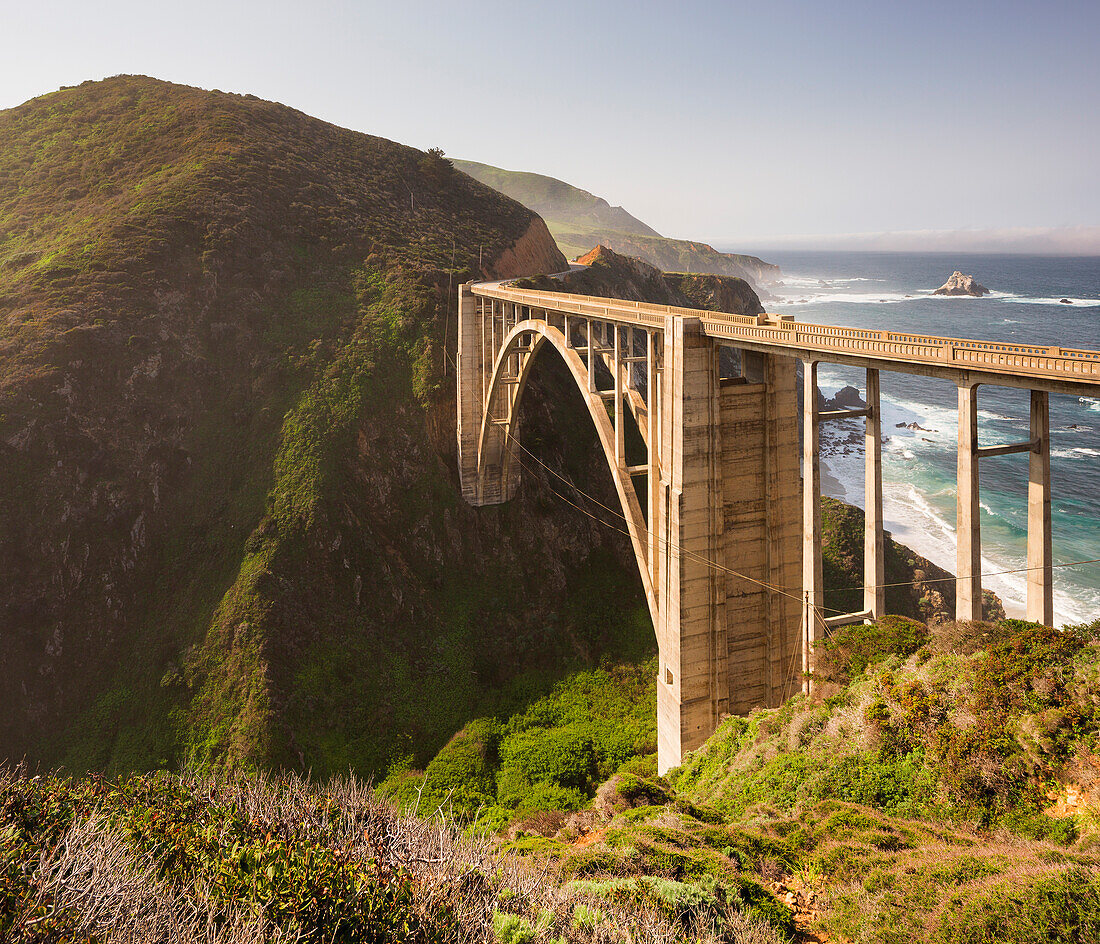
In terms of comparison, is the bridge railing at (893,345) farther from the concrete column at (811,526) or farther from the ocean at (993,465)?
the ocean at (993,465)

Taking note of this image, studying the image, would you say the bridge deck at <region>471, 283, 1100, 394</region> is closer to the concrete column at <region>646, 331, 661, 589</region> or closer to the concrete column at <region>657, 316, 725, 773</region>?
the concrete column at <region>646, 331, 661, 589</region>

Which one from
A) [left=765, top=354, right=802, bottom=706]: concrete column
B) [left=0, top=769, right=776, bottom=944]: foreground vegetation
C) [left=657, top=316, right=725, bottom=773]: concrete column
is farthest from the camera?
[left=765, top=354, right=802, bottom=706]: concrete column

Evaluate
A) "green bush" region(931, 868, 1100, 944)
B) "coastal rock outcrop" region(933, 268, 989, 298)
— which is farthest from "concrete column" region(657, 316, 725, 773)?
"coastal rock outcrop" region(933, 268, 989, 298)

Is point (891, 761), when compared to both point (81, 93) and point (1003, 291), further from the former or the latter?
point (1003, 291)

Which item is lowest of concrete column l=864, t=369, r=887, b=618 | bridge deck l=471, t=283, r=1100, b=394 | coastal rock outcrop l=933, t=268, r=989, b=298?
concrete column l=864, t=369, r=887, b=618

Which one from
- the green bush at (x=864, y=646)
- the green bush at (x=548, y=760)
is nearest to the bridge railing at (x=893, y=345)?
the green bush at (x=864, y=646)
